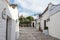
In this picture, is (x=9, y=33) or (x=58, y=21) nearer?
(x=9, y=33)

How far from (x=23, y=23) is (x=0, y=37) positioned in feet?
169

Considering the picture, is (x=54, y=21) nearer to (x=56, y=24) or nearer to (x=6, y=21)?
(x=56, y=24)

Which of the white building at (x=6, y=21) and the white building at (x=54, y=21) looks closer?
the white building at (x=6, y=21)

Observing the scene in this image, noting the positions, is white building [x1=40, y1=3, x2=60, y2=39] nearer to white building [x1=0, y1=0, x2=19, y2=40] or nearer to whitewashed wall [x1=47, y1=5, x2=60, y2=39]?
whitewashed wall [x1=47, y1=5, x2=60, y2=39]

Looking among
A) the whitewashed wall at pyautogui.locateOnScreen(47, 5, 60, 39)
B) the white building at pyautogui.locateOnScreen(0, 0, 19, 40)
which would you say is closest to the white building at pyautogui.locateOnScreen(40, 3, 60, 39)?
the whitewashed wall at pyautogui.locateOnScreen(47, 5, 60, 39)

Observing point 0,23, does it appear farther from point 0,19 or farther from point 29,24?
point 29,24

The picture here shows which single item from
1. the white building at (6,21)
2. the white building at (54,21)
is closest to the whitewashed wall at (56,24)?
the white building at (54,21)

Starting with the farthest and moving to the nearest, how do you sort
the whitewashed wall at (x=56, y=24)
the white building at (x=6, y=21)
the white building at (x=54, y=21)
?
the white building at (x=54, y=21)
the whitewashed wall at (x=56, y=24)
the white building at (x=6, y=21)

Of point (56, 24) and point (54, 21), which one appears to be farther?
point (54, 21)

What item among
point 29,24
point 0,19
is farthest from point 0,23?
point 29,24

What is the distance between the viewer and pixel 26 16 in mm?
65875

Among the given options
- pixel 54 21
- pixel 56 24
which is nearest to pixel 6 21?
pixel 56 24

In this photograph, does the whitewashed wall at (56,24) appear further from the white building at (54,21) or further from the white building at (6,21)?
the white building at (6,21)

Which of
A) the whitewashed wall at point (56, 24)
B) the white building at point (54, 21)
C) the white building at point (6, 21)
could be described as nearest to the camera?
the white building at point (6, 21)
